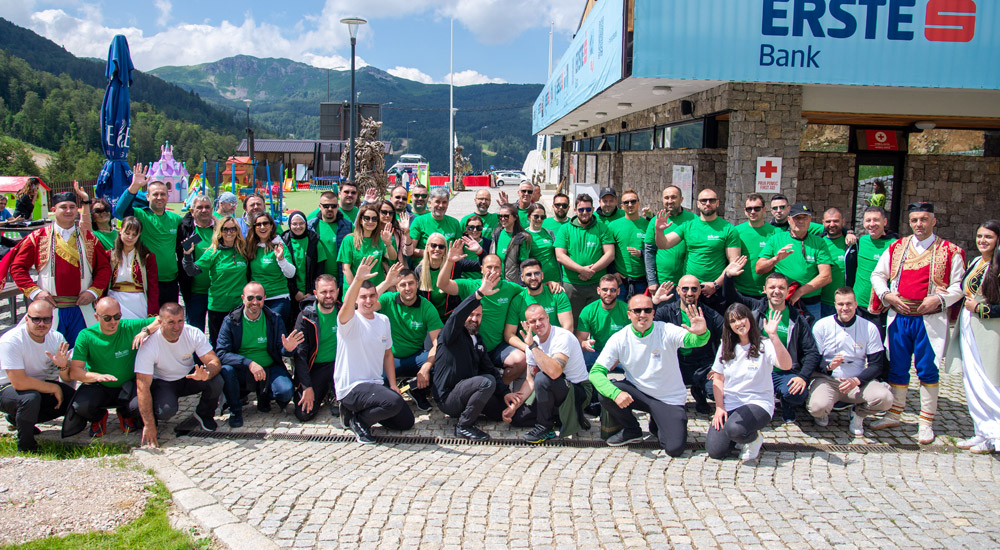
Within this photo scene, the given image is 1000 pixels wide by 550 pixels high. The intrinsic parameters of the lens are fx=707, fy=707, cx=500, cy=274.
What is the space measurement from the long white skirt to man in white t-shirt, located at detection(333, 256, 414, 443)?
464 centimetres

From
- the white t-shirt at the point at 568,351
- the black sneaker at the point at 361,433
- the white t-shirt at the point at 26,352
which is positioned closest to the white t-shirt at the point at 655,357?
the white t-shirt at the point at 568,351

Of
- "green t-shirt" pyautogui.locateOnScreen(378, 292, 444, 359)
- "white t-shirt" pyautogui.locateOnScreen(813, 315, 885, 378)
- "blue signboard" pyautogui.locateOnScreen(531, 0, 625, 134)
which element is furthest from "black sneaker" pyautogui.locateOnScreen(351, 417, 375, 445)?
"blue signboard" pyautogui.locateOnScreen(531, 0, 625, 134)

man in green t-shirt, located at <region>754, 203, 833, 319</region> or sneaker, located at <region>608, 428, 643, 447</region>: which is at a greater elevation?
man in green t-shirt, located at <region>754, 203, 833, 319</region>

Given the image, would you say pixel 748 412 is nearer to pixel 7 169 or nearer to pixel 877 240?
pixel 877 240

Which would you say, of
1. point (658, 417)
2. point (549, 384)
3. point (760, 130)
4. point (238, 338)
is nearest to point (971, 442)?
point (658, 417)

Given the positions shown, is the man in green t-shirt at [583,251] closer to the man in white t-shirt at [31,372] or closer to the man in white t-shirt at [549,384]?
the man in white t-shirt at [549,384]

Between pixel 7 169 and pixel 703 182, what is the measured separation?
182 ft

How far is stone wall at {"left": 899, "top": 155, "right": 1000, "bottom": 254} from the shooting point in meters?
12.8

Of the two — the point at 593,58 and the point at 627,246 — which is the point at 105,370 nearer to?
the point at 627,246

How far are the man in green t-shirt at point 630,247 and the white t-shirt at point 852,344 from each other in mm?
1936

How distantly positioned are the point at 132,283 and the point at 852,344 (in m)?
6.48

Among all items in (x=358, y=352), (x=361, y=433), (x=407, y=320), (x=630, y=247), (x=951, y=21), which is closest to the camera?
(x=361, y=433)

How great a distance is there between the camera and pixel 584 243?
23.7 feet

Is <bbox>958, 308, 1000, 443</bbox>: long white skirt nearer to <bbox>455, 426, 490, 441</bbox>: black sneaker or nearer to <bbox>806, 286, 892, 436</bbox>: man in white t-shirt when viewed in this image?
<bbox>806, 286, 892, 436</bbox>: man in white t-shirt
